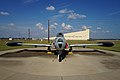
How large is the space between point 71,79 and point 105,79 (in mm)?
2113

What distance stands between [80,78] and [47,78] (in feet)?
6.97

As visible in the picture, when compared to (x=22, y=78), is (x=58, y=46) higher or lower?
higher

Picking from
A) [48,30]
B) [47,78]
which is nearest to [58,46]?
[47,78]

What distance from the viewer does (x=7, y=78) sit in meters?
9.11

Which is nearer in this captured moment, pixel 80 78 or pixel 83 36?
pixel 80 78

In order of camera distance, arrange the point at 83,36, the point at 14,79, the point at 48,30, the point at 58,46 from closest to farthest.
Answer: the point at 14,79, the point at 58,46, the point at 48,30, the point at 83,36

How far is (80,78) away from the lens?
9.33 metres

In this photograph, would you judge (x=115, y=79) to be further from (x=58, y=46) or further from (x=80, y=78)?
(x=58, y=46)

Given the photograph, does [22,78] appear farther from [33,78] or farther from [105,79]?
[105,79]

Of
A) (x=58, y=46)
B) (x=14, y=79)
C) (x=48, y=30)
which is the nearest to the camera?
(x=14, y=79)

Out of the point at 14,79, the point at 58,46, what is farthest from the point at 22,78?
the point at 58,46

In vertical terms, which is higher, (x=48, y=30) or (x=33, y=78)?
(x=48, y=30)

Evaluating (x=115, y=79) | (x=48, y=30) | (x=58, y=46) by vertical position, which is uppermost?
(x=48, y=30)

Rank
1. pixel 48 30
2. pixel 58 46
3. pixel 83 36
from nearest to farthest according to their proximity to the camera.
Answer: pixel 58 46
pixel 48 30
pixel 83 36
